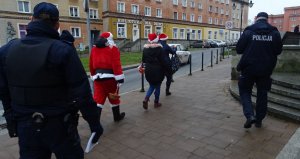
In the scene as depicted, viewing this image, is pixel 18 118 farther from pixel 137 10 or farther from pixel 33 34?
pixel 137 10

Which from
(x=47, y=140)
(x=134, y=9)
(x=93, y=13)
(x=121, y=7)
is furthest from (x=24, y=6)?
(x=47, y=140)

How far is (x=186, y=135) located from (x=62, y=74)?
2.67 m

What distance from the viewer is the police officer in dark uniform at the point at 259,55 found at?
4113 millimetres

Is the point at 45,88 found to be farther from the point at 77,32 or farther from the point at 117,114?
the point at 77,32

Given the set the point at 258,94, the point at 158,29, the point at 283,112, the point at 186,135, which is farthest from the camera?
the point at 158,29

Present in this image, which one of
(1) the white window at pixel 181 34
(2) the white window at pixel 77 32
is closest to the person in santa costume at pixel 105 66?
(2) the white window at pixel 77 32

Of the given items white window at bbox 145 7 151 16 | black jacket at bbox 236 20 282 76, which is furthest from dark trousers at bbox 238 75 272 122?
white window at bbox 145 7 151 16

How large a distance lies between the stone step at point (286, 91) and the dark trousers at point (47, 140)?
4690mm

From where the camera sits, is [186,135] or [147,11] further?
[147,11]

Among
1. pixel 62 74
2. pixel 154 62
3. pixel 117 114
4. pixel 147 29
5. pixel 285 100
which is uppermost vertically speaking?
pixel 147 29

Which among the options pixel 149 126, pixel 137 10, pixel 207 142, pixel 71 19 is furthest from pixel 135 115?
pixel 137 10

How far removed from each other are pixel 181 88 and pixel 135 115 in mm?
3166

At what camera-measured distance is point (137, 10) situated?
1622 inches

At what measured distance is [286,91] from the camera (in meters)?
5.36
